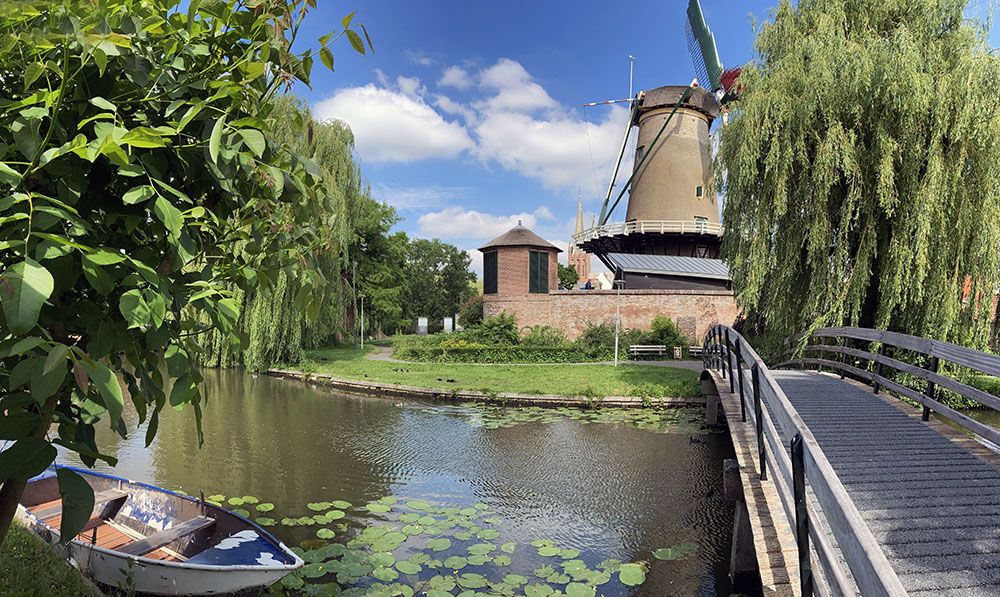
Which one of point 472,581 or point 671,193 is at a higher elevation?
point 671,193

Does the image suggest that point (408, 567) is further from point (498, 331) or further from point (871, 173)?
point (498, 331)

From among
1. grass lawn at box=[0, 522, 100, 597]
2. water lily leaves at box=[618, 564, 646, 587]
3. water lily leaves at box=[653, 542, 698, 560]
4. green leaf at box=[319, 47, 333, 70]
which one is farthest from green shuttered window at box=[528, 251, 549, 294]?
green leaf at box=[319, 47, 333, 70]

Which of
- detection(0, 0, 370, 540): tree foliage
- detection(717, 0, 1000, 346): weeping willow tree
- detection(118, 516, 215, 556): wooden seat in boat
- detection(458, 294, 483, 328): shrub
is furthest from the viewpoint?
detection(458, 294, 483, 328): shrub

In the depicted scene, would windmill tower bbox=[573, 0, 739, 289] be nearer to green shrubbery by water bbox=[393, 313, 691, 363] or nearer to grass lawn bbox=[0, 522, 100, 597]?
green shrubbery by water bbox=[393, 313, 691, 363]

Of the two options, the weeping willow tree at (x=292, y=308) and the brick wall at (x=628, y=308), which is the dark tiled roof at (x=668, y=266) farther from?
the weeping willow tree at (x=292, y=308)

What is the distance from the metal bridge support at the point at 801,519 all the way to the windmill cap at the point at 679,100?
30238 millimetres

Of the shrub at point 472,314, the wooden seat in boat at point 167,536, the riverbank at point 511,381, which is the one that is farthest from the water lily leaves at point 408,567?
the shrub at point 472,314

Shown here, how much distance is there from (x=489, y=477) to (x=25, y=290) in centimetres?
754

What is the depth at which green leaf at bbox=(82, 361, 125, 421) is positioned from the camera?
112 cm

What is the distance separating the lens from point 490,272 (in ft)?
95.6

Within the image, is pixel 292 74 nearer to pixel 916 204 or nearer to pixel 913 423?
pixel 913 423

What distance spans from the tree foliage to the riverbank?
12270mm

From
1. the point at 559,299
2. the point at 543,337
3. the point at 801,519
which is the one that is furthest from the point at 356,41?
the point at 559,299

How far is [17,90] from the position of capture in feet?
4.76
